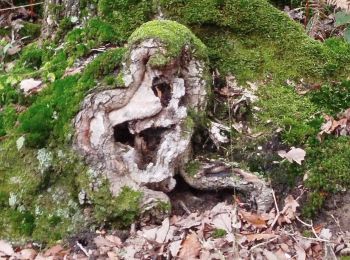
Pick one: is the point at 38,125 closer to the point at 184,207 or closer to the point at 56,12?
the point at 184,207

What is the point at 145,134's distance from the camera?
3678mm

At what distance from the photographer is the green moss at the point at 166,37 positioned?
3.64 meters

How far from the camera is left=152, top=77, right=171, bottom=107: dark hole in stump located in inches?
145

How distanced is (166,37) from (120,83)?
448mm

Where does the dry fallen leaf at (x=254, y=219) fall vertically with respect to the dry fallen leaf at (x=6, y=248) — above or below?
above

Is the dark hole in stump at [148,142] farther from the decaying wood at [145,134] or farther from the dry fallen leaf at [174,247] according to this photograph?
the dry fallen leaf at [174,247]

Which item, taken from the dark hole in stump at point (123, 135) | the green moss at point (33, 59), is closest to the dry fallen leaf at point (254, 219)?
the dark hole in stump at point (123, 135)

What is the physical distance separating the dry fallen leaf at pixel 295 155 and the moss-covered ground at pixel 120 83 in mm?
40

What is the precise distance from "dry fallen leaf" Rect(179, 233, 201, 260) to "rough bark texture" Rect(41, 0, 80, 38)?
230cm

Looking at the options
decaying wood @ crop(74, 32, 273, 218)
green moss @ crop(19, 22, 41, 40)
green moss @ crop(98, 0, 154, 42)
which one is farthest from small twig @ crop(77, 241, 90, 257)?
green moss @ crop(19, 22, 41, 40)

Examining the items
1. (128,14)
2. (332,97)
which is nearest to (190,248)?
(332,97)

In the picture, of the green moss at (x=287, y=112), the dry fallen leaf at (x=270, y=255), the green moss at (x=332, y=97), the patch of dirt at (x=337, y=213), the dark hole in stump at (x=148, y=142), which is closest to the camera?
the dry fallen leaf at (x=270, y=255)

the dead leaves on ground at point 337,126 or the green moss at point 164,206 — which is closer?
the green moss at point 164,206

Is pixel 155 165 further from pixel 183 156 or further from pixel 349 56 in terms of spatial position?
pixel 349 56
